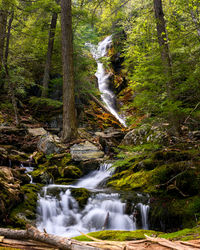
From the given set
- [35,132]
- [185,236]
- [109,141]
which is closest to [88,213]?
[185,236]

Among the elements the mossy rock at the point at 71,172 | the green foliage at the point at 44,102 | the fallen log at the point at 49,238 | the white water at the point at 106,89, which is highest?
the white water at the point at 106,89

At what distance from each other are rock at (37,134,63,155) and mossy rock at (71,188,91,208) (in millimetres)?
3347

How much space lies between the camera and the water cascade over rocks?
189 inches

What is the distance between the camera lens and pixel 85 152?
900cm

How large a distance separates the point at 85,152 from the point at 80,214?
153 inches

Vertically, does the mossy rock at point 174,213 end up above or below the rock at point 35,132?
below

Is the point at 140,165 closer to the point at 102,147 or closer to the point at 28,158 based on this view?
the point at 102,147

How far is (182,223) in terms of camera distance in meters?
4.36

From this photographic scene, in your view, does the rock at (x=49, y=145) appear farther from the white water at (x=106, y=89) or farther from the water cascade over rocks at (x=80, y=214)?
the white water at (x=106, y=89)

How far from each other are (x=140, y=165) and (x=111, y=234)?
408 centimetres

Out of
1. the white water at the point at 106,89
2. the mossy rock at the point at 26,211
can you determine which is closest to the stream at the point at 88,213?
the mossy rock at the point at 26,211

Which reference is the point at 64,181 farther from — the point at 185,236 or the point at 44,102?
the point at 44,102

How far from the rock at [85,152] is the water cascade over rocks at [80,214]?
2.60 meters

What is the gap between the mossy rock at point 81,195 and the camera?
5515mm
